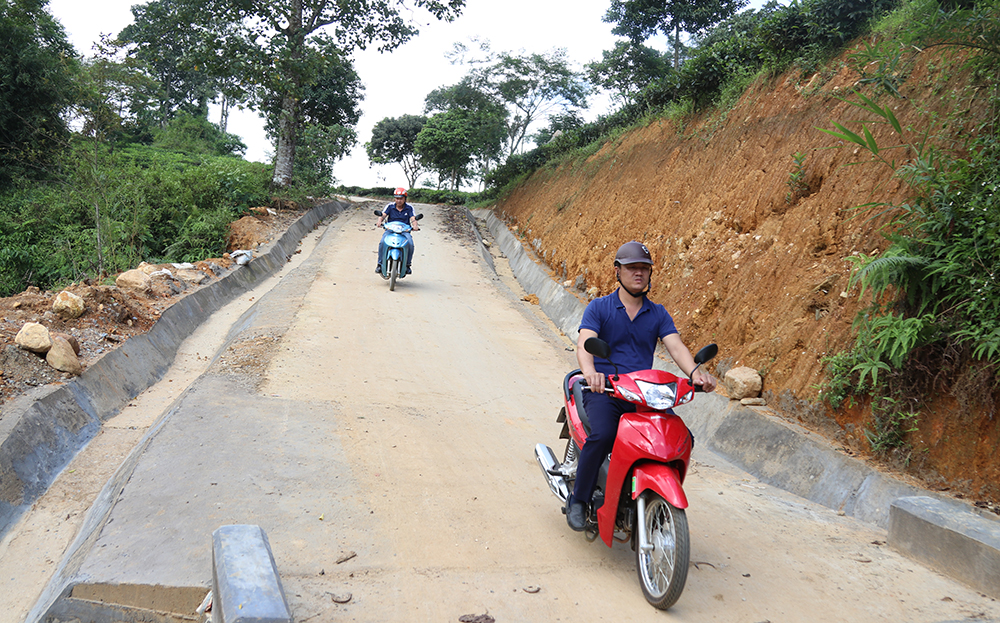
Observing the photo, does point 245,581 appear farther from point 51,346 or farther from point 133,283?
point 133,283

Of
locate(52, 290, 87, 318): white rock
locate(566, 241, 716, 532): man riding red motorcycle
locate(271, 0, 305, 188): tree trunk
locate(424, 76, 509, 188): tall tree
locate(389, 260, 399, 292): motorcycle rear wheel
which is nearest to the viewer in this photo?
locate(566, 241, 716, 532): man riding red motorcycle

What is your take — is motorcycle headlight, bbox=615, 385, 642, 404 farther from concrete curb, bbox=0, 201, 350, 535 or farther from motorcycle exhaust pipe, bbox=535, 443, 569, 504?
concrete curb, bbox=0, 201, 350, 535

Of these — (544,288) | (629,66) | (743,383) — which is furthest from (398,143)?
(743,383)

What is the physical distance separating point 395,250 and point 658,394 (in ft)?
32.0

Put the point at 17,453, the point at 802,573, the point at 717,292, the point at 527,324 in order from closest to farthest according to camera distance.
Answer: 1. the point at 802,573
2. the point at 17,453
3. the point at 717,292
4. the point at 527,324

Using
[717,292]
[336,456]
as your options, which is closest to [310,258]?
[717,292]

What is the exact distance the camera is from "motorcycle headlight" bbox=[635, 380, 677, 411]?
3.59 meters

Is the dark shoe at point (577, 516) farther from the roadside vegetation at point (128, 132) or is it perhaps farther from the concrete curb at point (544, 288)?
the roadside vegetation at point (128, 132)

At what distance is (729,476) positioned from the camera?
5.98 m

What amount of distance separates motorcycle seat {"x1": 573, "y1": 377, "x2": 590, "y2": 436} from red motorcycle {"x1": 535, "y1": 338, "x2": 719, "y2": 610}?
26 centimetres

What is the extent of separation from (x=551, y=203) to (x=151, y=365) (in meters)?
13.3

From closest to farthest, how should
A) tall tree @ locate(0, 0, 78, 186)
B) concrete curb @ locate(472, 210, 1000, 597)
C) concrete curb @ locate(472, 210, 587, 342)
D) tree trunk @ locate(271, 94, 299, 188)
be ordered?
concrete curb @ locate(472, 210, 1000, 597)
concrete curb @ locate(472, 210, 587, 342)
tall tree @ locate(0, 0, 78, 186)
tree trunk @ locate(271, 94, 299, 188)

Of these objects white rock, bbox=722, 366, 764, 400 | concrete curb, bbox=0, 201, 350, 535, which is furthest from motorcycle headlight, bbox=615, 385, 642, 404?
concrete curb, bbox=0, 201, 350, 535

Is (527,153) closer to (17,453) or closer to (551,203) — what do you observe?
(551,203)
